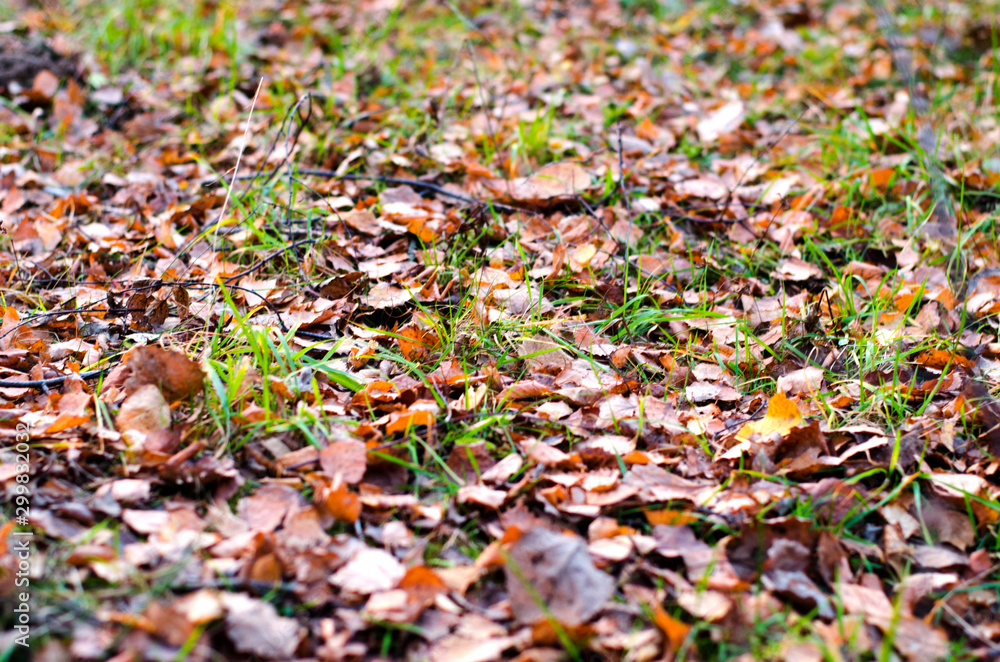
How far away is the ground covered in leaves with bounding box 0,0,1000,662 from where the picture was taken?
4.35 ft

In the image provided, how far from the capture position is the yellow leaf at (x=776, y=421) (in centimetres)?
174

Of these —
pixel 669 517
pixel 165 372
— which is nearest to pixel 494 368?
pixel 669 517

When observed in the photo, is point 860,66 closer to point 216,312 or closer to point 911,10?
point 911,10

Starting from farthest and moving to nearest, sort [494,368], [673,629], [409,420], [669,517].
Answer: [494,368] < [409,420] < [669,517] < [673,629]

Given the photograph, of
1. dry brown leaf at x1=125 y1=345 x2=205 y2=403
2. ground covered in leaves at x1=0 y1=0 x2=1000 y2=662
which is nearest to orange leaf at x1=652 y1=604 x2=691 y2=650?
ground covered in leaves at x1=0 y1=0 x2=1000 y2=662

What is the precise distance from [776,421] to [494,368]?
723mm

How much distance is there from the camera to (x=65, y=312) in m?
2.06

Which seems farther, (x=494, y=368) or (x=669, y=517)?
(x=494, y=368)

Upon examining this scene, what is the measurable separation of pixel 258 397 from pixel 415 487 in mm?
458

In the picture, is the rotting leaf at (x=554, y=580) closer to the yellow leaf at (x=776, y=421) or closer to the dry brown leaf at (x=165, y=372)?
the yellow leaf at (x=776, y=421)

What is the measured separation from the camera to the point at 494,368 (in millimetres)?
1937

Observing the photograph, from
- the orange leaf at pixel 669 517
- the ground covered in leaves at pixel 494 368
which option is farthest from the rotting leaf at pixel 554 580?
the orange leaf at pixel 669 517

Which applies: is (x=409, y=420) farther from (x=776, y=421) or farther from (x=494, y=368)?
(x=776, y=421)

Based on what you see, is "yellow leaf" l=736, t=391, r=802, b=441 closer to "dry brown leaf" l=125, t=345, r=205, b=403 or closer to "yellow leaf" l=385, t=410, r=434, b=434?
"yellow leaf" l=385, t=410, r=434, b=434
